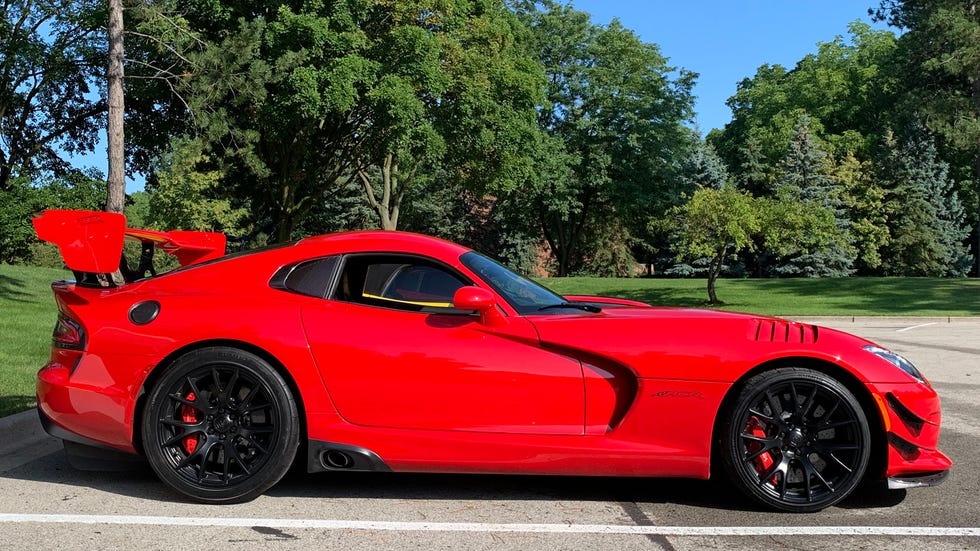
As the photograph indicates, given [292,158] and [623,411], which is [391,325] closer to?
[623,411]

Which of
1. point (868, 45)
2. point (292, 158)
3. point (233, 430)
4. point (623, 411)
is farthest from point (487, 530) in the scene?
point (868, 45)

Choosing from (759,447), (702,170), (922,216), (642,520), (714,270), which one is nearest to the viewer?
(642,520)

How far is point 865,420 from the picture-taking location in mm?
3797

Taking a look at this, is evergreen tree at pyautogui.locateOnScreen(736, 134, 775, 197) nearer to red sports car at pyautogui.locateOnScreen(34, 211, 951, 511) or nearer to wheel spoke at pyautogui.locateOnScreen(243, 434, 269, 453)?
red sports car at pyautogui.locateOnScreen(34, 211, 951, 511)

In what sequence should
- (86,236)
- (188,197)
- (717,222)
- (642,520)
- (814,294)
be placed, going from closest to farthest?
1. (642,520)
2. (86,236)
3. (188,197)
4. (717,222)
5. (814,294)

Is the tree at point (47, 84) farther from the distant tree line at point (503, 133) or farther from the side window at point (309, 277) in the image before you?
the side window at point (309, 277)

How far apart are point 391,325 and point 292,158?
24515 mm

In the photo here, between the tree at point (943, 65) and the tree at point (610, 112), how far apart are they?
1130 centimetres

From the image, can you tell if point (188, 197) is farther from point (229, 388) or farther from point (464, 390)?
point (464, 390)

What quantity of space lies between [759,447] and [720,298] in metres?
24.8

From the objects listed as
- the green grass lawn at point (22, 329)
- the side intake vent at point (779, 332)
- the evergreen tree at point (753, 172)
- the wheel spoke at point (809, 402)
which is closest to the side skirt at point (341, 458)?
the side intake vent at point (779, 332)

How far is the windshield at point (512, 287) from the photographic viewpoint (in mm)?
4117

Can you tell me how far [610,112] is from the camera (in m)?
44.3

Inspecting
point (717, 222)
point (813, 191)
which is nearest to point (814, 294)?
point (717, 222)
